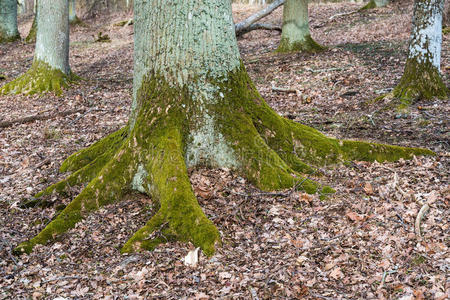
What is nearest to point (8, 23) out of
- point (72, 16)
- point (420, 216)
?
point (72, 16)

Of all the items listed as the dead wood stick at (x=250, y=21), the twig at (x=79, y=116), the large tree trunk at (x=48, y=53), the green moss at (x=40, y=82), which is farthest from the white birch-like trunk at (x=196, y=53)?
the dead wood stick at (x=250, y=21)

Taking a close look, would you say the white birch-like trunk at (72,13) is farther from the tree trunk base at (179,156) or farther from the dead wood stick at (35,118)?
the tree trunk base at (179,156)

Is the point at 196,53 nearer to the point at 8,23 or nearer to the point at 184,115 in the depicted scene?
the point at 184,115

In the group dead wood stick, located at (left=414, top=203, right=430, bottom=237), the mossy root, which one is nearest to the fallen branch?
the mossy root

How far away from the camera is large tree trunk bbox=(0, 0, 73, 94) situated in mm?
10784

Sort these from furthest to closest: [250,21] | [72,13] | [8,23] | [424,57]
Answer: [72,13]
[8,23]
[250,21]
[424,57]

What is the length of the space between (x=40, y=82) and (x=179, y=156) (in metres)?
8.00

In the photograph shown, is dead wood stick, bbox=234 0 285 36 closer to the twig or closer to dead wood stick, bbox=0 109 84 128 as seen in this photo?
the twig

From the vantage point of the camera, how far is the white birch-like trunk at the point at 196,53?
4652mm

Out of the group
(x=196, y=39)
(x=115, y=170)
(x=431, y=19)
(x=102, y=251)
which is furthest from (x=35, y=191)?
(x=431, y=19)

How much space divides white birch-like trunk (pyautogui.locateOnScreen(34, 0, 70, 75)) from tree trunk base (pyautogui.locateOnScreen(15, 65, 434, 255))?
7.01 m

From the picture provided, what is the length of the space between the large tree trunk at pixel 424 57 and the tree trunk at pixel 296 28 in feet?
15.8

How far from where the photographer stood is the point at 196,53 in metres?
4.66

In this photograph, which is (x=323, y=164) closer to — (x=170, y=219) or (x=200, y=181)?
(x=200, y=181)
